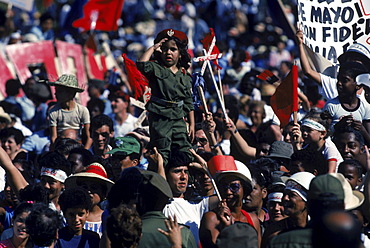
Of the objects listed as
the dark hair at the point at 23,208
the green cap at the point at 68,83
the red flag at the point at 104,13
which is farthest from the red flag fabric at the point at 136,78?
the red flag at the point at 104,13

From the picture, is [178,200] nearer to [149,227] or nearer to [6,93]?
[149,227]

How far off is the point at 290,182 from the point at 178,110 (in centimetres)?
167

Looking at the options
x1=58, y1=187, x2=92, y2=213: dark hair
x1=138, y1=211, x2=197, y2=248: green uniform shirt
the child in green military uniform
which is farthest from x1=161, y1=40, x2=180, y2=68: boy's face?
x1=138, y1=211, x2=197, y2=248: green uniform shirt

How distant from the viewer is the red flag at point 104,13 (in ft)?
49.6

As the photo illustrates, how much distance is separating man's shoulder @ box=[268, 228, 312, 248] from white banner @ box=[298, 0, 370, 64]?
5.34 meters

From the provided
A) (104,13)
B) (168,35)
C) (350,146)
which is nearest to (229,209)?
(168,35)

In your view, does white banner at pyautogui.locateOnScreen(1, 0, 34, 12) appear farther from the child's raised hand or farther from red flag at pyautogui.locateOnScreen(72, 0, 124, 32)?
the child's raised hand

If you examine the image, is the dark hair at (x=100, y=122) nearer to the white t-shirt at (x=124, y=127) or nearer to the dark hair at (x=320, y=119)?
the white t-shirt at (x=124, y=127)

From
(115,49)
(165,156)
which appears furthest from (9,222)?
(115,49)

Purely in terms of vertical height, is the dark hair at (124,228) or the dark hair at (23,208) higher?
the dark hair at (124,228)

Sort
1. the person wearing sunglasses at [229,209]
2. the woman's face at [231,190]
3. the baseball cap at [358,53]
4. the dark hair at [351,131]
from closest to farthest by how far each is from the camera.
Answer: the person wearing sunglasses at [229,209] → the woman's face at [231,190] → the dark hair at [351,131] → the baseball cap at [358,53]

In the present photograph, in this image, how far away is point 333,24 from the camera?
972 centimetres

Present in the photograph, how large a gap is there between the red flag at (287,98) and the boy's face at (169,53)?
1.72 metres

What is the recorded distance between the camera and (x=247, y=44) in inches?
911
